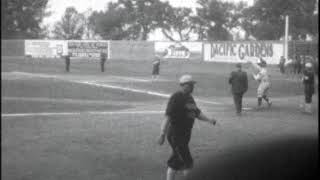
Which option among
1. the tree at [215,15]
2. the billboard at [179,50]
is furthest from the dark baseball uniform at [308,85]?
the billboard at [179,50]

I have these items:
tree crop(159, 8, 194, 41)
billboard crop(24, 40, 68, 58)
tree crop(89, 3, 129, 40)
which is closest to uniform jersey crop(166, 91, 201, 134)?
tree crop(159, 8, 194, 41)

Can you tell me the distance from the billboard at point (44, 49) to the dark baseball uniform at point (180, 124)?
49925 millimetres

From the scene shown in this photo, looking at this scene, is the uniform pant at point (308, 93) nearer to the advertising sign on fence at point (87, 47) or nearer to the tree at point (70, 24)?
the tree at point (70, 24)

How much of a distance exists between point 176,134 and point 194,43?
44.8 meters

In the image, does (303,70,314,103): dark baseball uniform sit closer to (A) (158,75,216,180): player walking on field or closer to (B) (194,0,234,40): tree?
(B) (194,0,234,40): tree

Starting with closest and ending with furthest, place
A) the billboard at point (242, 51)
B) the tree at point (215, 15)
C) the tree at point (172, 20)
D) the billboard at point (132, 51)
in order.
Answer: the tree at point (172, 20) → the tree at point (215, 15) → the billboard at point (242, 51) → the billboard at point (132, 51)

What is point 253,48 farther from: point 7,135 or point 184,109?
point 184,109

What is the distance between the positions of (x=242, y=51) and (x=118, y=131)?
3604 cm

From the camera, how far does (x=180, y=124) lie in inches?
251

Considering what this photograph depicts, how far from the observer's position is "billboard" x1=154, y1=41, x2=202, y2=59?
51.2 meters

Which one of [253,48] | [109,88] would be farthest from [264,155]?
[253,48]

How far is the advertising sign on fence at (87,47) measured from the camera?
5331 centimetres

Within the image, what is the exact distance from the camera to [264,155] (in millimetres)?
1553

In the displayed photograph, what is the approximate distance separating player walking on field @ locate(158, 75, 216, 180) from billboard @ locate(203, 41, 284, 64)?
3712 cm
